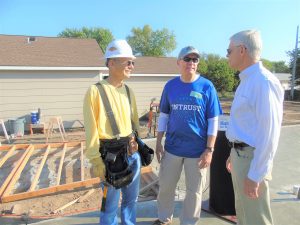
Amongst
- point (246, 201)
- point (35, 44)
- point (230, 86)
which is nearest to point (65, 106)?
point (35, 44)

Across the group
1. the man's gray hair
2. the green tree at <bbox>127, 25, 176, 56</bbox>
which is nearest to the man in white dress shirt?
the man's gray hair

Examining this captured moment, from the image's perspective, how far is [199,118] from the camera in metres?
3.25

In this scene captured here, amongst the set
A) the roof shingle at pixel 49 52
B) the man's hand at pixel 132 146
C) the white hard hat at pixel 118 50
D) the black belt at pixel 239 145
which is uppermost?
the roof shingle at pixel 49 52

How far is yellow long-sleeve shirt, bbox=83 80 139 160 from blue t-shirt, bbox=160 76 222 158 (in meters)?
0.57

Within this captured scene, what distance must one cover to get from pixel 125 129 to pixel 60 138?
9740 mm

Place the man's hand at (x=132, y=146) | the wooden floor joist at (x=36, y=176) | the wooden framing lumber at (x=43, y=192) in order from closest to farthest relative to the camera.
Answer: the man's hand at (x=132, y=146) < the wooden framing lumber at (x=43, y=192) < the wooden floor joist at (x=36, y=176)

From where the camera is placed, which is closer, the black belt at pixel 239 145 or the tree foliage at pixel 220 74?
the black belt at pixel 239 145

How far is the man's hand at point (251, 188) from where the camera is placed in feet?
7.33

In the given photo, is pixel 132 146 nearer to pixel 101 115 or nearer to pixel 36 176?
pixel 101 115

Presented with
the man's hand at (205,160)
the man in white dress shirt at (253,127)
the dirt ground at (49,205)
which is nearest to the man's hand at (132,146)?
the man's hand at (205,160)

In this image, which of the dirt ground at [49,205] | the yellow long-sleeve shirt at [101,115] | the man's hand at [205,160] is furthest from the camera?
the dirt ground at [49,205]

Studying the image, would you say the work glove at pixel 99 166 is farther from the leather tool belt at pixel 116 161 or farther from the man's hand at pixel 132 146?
the man's hand at pixel 132 146

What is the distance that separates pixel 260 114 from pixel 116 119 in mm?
1259

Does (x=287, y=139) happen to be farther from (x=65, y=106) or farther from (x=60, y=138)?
(x=65, y=106)
